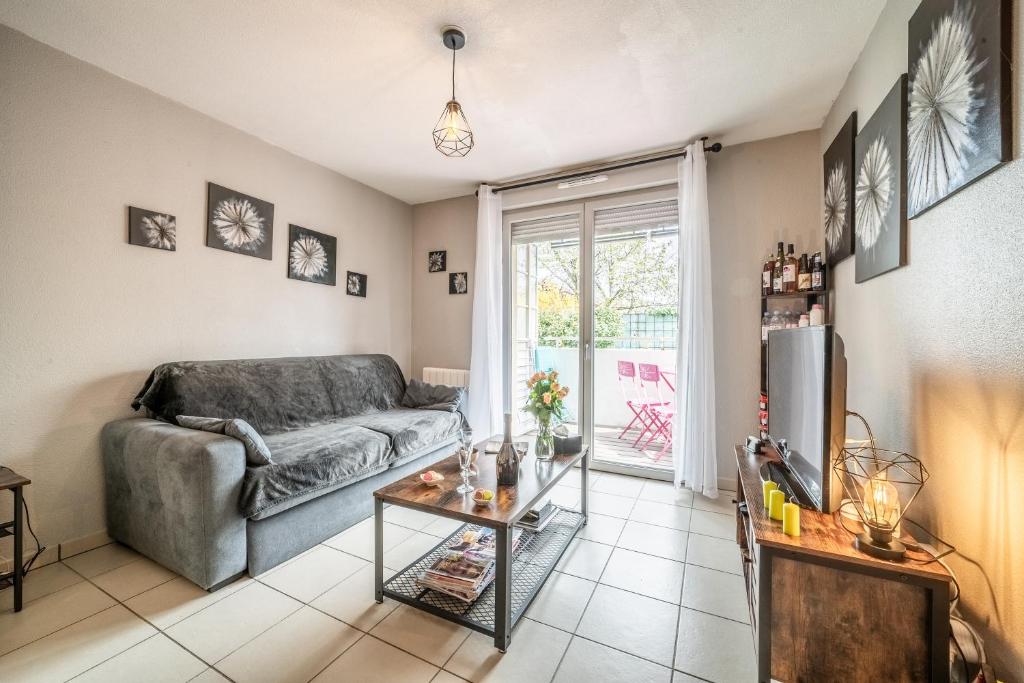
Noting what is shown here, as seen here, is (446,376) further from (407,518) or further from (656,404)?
(656,404)

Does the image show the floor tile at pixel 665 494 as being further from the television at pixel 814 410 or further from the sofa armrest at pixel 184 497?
the sofa armrest at pixel 184 497

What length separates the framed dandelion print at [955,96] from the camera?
102 centimetres

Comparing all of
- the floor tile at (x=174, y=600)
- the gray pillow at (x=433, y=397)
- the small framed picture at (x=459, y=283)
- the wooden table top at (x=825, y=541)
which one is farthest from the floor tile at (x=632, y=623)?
the small framed picture at (x=459, y=283)

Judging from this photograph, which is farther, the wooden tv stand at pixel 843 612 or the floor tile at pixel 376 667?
the floor tile at pixel 376 667

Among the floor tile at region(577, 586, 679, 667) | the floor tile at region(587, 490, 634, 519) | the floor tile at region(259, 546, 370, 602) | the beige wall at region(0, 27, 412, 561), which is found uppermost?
the beige wall at region(0, 27, 412, 561)

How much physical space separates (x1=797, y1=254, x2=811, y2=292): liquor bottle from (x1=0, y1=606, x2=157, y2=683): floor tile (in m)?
3.74

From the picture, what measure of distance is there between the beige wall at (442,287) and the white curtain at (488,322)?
282mm

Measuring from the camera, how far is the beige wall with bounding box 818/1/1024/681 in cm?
99

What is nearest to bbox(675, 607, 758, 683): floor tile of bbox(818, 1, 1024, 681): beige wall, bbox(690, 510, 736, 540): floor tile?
bbox(818, 1, 1024, 681): beige wall

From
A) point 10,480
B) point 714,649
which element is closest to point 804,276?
point 714,649

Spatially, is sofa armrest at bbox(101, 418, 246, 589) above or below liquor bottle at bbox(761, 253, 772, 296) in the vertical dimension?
below

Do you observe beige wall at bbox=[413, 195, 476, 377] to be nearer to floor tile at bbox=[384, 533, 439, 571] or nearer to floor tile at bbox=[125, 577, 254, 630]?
floor tile at bbox=[384, 533, 439, 571]

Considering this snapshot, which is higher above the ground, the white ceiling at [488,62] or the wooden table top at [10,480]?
Answer: the white ceiling at [488,62]

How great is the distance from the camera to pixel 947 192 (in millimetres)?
1237
